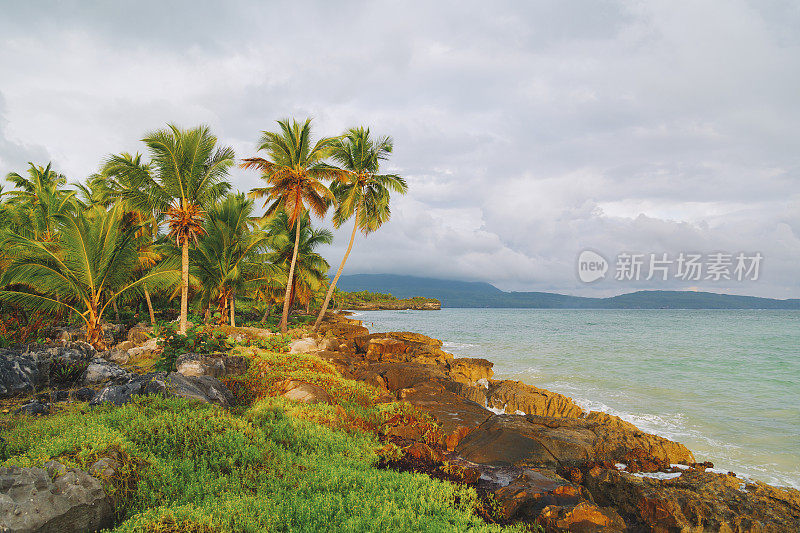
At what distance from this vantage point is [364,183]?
25.1 meters

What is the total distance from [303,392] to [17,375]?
6746 millimetres

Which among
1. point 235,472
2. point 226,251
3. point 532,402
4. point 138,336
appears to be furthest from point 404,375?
point 226,251

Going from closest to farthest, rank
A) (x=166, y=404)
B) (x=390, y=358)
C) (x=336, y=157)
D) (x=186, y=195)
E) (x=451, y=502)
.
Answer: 1. (x=451, y=502)
2. (x=166, y=404)
3. (x=186, y=195)
4. (x=390, y=358)
5. (x=336, y=157)

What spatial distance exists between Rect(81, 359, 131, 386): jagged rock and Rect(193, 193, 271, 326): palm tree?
1266cm

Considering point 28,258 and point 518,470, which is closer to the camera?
point 518,470

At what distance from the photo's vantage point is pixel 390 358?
20203mm

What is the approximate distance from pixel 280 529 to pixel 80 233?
49.0 feet

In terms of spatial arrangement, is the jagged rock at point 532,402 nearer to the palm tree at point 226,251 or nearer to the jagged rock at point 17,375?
the jagged rock at point 17,375

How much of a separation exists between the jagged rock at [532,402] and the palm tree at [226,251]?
16.9 meters

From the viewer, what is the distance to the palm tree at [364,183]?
24719mm

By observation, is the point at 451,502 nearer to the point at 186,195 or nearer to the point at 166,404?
the point at 166,404

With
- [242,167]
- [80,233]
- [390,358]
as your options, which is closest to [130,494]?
[80,233]

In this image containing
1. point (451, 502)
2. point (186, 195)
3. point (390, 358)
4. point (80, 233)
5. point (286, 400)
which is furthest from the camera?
point (390, 358)

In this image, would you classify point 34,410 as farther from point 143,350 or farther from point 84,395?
point 143,350
